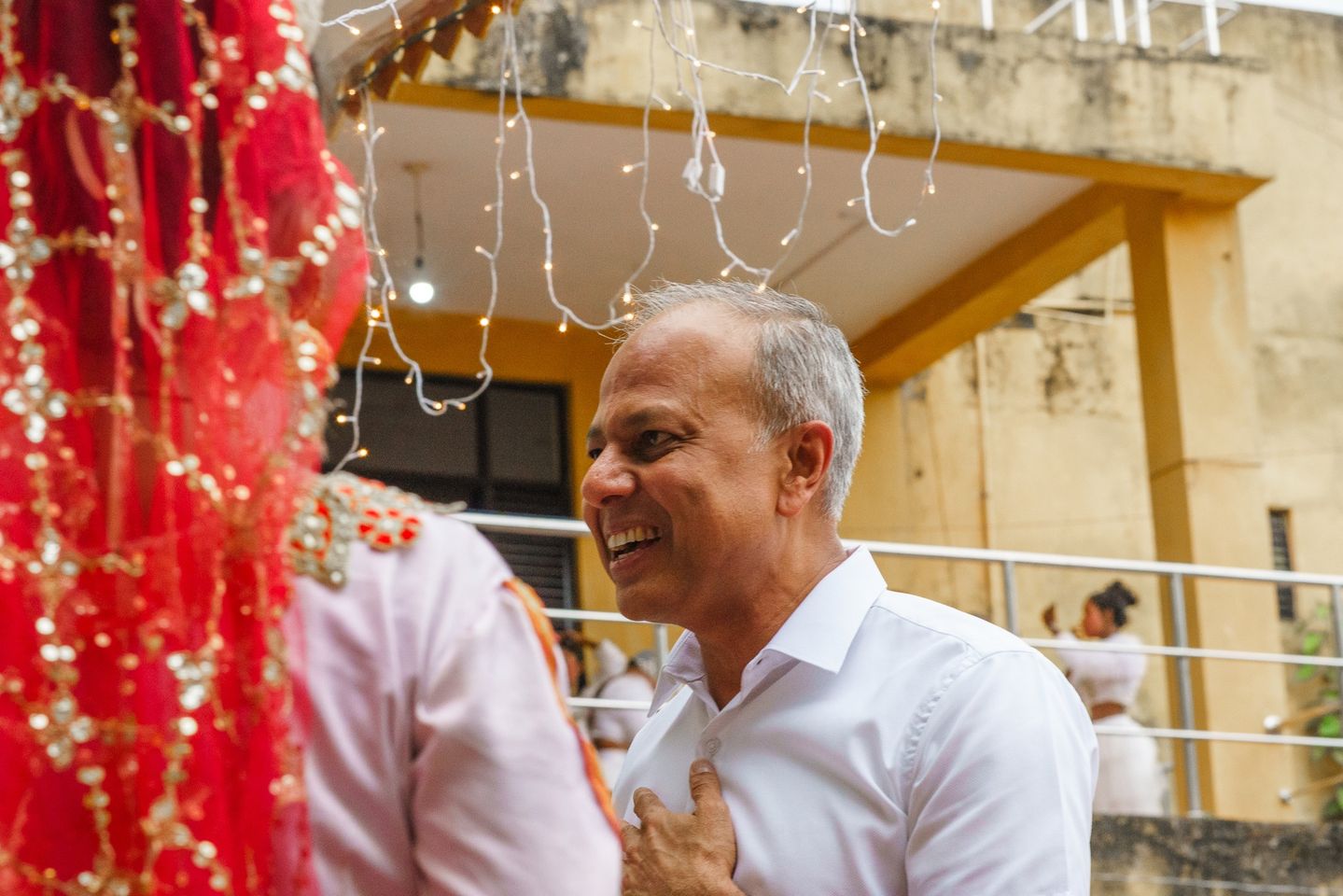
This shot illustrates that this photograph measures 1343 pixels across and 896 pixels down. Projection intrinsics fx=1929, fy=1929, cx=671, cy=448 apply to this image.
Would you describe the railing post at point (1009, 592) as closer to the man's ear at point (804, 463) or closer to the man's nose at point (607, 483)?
the man's ear at point (804, 463)

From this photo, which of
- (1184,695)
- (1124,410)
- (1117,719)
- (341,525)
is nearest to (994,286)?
(1124,410)

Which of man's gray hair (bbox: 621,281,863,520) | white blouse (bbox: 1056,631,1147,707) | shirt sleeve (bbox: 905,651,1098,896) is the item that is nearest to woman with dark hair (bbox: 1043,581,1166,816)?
white blouse (bbox: 1056,631,1147,707)

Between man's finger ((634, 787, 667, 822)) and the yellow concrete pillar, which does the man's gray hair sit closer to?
man's finger ((634, 787, 667, 822))

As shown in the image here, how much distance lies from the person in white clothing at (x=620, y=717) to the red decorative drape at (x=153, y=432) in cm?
534

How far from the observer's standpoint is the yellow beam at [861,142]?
7656 millimetres

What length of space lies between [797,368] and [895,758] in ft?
1.95

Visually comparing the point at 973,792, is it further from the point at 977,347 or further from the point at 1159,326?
the point at 977,347

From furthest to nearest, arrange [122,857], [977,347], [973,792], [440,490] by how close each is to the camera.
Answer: [977,347] < [440,490] < [973,792] < [122,857]

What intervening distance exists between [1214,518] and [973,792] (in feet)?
21.9

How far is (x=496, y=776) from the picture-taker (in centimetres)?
141

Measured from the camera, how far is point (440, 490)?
1028cm

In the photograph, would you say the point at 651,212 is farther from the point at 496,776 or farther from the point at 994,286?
the point at 496,776

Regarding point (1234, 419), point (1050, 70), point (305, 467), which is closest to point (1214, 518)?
point (1234, 419)

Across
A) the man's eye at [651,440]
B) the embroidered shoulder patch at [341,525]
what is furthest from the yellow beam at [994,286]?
the embroidered shoulder patch at [341,525]
